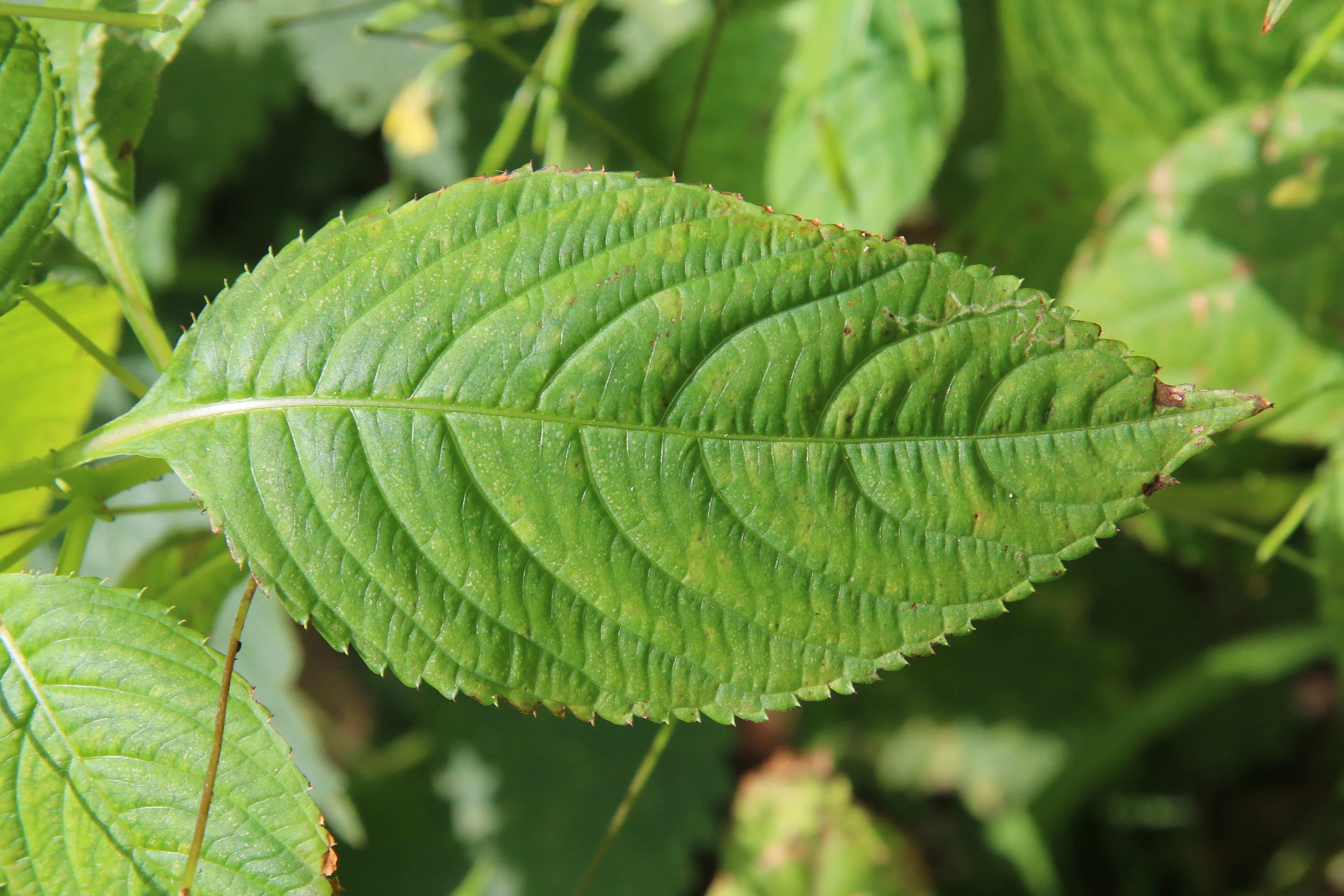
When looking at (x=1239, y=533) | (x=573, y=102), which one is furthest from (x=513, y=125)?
(x=1239, y=533)

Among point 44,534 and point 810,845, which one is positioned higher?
point 44,534

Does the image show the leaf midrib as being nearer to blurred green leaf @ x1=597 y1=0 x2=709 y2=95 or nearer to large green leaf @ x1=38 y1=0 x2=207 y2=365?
large green leaf @ x1=38 y1=0 x2=207 y2=365

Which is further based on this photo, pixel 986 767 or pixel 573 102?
pixel 986 767

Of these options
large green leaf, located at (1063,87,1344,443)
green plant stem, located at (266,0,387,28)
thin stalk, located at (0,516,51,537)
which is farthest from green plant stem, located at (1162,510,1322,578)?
green plant stem, located at (266,0,387,28)

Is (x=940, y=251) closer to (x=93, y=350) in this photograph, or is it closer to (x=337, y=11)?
(x=93, y=350)

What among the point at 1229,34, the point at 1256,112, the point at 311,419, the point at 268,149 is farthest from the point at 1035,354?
the point at 268,149

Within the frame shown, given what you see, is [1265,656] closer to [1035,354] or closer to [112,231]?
[1035,354]

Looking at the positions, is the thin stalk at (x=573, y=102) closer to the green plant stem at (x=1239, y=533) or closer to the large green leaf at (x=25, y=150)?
the large green leaf at (x=25, y=150)

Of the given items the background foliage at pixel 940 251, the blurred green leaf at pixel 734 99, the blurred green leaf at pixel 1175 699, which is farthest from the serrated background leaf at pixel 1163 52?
the blurred green leaf at pixel 1175 699
